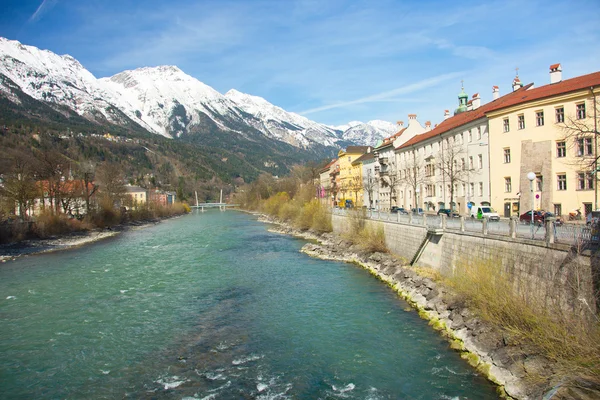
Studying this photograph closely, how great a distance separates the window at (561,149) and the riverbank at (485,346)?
47.9ft

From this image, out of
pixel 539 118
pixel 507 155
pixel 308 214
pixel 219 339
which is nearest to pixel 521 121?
pixel 539 118

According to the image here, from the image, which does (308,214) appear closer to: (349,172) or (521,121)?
(349,172)

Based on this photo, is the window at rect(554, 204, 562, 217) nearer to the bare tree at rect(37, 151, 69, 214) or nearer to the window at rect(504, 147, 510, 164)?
the window at rect(504, 147, 510, 164)

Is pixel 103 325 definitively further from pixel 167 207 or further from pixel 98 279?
pixel 167 207

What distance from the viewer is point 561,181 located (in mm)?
30328

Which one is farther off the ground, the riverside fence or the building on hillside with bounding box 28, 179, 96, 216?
the building on hillside with bounding box 28, 179, 96, 216

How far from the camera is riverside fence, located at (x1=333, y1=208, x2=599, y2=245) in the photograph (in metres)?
12.9

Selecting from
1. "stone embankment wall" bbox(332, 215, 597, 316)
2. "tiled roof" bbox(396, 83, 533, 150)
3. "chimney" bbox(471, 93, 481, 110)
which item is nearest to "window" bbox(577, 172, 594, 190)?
"tiled roof" bbox(396, 83, 533, 150)

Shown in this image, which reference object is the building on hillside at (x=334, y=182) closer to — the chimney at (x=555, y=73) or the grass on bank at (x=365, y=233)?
the grass on bank at (x=365, y=233)

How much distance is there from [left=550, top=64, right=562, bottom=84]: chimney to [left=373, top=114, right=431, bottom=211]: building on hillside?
25.1 metres

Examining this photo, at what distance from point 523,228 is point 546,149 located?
58.6ft

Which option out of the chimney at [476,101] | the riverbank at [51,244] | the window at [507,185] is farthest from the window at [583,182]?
the riverbank at [51,244]

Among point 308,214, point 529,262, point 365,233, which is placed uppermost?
point 529,262

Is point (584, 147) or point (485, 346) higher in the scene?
point (584, 147)
